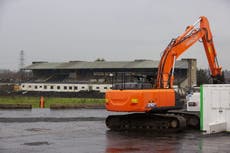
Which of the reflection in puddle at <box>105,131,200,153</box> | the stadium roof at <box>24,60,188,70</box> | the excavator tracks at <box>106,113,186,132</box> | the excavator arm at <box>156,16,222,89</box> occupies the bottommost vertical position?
the reflection in puddle at <box>105,131,200,153</box>

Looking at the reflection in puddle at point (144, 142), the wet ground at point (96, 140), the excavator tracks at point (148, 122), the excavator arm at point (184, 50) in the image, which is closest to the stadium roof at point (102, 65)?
the excavator arm at point (184, 50)

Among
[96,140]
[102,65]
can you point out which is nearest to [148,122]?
[96,140]

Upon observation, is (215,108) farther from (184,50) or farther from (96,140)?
(96,140)

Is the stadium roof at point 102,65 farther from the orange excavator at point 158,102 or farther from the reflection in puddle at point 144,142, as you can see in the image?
the reflection in puddle at point 144,142

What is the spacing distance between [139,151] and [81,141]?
3.21 metres

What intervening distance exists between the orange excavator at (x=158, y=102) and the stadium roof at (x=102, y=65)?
67382 millimetres

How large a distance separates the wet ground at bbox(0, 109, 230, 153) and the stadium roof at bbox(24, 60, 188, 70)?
70586 mm

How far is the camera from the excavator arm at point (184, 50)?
22.5 m

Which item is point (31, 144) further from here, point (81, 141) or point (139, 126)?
point (139, 126)

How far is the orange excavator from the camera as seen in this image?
66.8 feet

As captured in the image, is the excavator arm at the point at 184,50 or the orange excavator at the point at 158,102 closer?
the orange excavator at the point at 158,102

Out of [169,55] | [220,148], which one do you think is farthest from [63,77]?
[220,148]

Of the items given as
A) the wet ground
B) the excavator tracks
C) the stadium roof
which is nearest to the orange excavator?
the excavator tracks

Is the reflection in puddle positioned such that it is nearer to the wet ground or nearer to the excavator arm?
the wet ground
